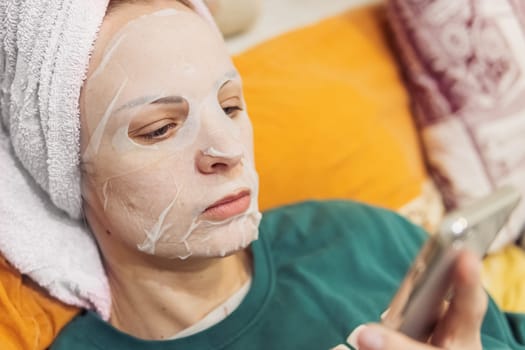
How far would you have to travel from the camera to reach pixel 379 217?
1.06 m

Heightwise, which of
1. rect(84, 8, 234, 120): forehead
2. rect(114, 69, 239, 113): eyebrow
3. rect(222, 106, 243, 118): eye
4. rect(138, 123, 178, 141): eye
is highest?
rect(84, 8, 234, 120): forehead

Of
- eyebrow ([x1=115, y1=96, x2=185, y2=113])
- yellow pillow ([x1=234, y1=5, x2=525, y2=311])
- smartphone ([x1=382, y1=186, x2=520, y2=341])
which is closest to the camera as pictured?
smartphone ([x1=382, y1=186, x2=520, y2=341])

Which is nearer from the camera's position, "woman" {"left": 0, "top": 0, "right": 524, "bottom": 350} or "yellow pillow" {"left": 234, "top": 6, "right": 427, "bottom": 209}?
"woman" {"left": 0, "top": 0, "right": 524, "bottom": 350}

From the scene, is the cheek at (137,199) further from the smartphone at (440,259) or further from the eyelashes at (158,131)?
the smartphone at (440,259)

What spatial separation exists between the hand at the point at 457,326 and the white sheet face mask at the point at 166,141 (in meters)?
0.27

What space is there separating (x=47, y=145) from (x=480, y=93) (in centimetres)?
77

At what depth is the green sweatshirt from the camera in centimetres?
89

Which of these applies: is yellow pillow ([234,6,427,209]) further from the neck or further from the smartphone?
the smartphone

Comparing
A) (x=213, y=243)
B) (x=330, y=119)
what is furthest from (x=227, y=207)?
(x=330, y=119)

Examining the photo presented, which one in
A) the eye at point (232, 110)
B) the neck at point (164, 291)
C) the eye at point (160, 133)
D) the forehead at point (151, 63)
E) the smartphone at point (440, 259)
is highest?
the forehead at point (151, 63)

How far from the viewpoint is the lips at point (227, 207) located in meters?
0.80

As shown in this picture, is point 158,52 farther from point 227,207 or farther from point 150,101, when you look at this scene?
point 227,207

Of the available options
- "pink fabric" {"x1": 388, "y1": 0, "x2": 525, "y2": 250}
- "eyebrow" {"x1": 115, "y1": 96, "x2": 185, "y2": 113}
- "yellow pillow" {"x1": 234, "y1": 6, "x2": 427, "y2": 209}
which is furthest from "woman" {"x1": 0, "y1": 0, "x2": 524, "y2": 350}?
"pink fabric" {"x1": 388, "y1": 0, "x2": 525, "y2": 250}

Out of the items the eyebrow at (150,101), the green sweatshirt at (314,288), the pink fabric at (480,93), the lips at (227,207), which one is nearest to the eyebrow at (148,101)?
the eyebrow at (150,101)
